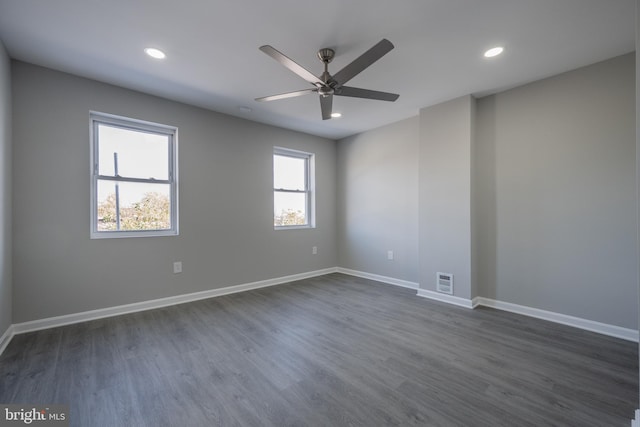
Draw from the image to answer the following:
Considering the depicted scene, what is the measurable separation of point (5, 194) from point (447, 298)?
4.68 meters

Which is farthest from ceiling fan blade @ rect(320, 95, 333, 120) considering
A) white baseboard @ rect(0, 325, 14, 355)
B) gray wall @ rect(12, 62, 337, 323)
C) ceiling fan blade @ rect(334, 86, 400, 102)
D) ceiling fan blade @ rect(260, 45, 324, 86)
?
white baseboard @ rect(0, 325, 14, 355)

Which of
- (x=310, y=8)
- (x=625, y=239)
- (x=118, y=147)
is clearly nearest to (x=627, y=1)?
(x=625, y=239)

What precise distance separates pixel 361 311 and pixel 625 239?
102 inches

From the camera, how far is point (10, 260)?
8.13ft

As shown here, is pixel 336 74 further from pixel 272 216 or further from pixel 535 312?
pixel 535 312

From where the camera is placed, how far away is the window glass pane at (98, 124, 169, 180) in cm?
304

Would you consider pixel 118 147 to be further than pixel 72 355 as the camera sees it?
Yes

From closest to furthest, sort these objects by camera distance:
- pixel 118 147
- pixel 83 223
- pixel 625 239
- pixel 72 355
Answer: pixel 72 355, pixel 625 239, pixel 83 223, pixel 118 147

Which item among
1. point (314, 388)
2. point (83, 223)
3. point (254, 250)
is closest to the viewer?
point (314, 388)

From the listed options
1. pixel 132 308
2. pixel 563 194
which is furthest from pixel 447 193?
pixel 132 308

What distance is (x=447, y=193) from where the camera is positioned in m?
3.44

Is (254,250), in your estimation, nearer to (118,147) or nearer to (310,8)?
(118,147)

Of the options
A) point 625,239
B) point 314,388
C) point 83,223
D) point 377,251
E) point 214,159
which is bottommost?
point 314,388

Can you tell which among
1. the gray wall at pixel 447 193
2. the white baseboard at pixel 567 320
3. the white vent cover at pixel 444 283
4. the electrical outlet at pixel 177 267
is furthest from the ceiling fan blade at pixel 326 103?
the white baseboard at pixel 567 320
